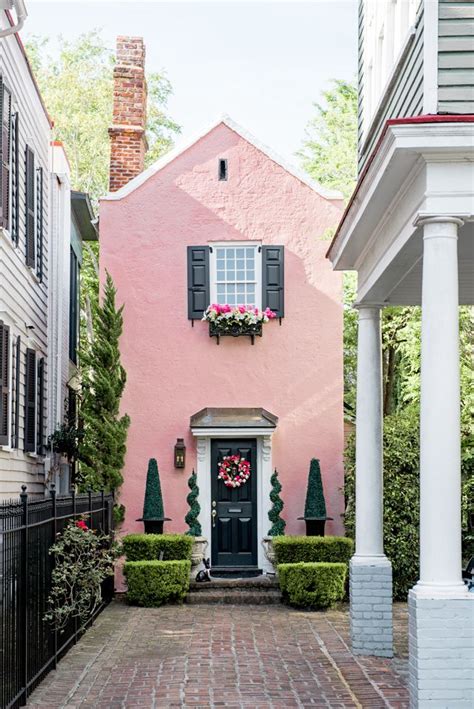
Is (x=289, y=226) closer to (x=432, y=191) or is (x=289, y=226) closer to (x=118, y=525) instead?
(x=118, y=525)

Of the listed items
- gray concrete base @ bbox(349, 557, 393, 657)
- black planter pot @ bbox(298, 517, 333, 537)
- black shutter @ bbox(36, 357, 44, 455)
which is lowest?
gray concrete base @ bbox(349, 557, 393, 657)

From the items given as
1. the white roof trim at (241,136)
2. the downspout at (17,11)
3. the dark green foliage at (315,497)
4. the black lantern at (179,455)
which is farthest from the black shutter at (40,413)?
the downspout at (17,11)

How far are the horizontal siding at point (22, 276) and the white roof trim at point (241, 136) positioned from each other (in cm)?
137

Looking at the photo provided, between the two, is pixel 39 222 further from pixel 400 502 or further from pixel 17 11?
pixel 400 502

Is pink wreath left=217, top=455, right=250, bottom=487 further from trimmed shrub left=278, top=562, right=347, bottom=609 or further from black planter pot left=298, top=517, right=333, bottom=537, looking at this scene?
trimmed shrub left=278, top=562, right=347, bottom=609

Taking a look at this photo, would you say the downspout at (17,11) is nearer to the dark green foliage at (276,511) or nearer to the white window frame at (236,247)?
the white window frame at (236,247)

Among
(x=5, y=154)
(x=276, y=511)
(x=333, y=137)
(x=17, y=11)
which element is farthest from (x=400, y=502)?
(x=333, y=137)

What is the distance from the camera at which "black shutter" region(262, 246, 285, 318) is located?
16.4m

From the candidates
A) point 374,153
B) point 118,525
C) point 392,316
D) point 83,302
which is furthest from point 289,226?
point 83,302

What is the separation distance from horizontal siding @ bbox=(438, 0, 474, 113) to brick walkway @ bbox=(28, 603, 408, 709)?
4468 millimetres

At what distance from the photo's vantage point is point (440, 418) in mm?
7129

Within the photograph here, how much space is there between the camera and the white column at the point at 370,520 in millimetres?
10391

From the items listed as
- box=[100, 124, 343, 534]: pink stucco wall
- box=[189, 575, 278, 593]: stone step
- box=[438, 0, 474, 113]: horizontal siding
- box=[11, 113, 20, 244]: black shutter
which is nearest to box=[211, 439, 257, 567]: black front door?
box=[100, 124, 343, 534]: pink stucco wall

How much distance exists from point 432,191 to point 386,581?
480 centimetres
